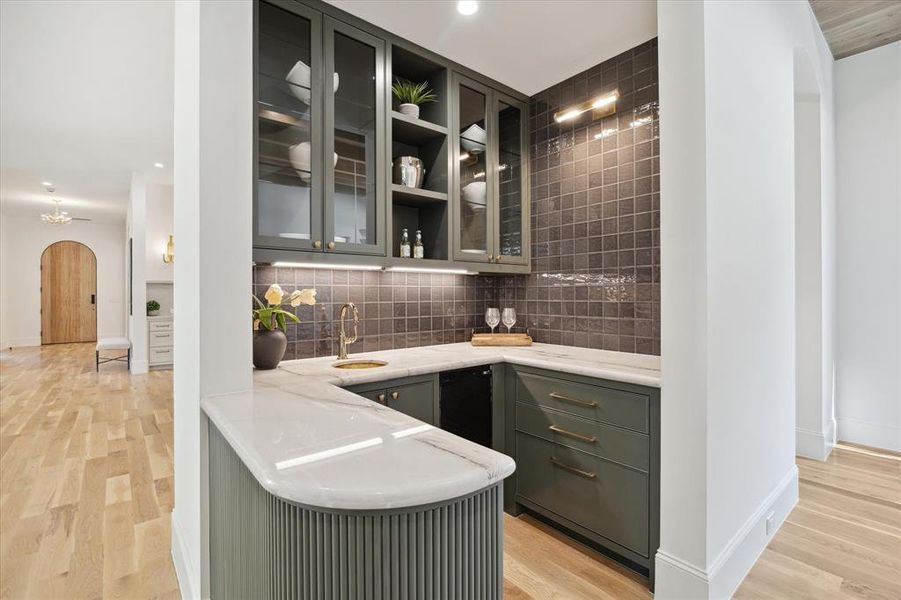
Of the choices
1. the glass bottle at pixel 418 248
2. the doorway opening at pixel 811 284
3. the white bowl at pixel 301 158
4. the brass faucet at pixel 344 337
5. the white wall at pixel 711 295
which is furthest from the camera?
the doorway opening at pixel 811 284

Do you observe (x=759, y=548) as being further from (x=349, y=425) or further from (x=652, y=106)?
(x=652, y=106)

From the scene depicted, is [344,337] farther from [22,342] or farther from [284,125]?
[22,342]

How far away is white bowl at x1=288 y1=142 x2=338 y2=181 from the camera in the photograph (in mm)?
2004

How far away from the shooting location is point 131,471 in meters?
2.88

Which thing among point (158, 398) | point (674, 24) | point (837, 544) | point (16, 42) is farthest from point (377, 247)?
point (158, 398)

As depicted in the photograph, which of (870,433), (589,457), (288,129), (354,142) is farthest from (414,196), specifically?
(870,433)

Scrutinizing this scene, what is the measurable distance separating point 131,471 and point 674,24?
378 cm

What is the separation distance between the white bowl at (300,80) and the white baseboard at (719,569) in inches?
94.6

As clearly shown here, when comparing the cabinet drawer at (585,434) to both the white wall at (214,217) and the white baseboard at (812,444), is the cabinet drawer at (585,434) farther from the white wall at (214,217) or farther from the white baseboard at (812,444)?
the white baseboard at (812,444)

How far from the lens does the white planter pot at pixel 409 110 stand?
2496 millimetres

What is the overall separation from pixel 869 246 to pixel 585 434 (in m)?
2.87

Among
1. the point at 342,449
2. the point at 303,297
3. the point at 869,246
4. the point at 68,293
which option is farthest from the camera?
the point at 68,293

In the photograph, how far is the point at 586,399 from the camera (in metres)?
1.97

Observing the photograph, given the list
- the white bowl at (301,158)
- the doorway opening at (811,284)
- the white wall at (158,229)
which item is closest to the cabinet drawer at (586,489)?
the white bowl at (301,158)
